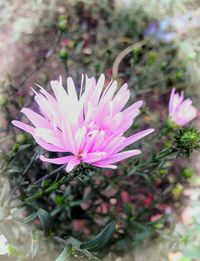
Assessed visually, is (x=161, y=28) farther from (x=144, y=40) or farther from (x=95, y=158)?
(x=95, y=158)

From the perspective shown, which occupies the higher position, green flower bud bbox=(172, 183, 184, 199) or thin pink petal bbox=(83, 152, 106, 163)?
thin pink petal bbox=(83, 152, 106, 163)

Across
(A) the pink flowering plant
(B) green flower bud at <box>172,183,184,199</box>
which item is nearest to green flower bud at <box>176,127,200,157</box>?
(A) the pink flowering plant

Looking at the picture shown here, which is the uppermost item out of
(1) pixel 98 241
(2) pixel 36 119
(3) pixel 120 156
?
(2) pixel 36 119

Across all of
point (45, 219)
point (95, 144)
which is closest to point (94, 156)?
point (95, 144)

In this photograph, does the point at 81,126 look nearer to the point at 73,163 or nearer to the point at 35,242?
the point at 73,163

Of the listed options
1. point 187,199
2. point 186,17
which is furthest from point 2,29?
point 187,199

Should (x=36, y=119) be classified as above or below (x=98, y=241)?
above

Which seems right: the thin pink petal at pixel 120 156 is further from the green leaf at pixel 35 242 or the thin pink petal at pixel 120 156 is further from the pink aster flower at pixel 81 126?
the green leaf at pixel 35 242

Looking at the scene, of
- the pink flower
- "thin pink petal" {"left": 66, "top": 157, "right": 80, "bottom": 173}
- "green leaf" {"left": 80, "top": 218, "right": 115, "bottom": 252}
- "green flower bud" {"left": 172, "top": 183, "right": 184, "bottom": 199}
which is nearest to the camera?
"thin pink petal" {"left": 66, "top": 157, "right": 80, "bottom": 173}

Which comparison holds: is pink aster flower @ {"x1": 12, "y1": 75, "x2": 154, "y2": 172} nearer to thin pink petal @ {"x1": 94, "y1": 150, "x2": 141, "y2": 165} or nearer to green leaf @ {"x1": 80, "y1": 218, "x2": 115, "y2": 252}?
thin pink petal @ {"x1": 94, "y1": 150, "x2": 141, "y2": 165}
